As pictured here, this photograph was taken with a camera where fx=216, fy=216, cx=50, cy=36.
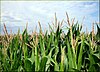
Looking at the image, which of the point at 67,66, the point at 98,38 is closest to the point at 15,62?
the point at 67,66

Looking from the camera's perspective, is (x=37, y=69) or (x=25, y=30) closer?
(x=37, y=69)

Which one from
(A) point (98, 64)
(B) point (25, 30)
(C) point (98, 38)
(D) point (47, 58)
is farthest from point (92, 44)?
(B) point (25, 30)

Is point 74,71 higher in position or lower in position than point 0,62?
higher

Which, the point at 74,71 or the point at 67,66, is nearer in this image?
the point at 74,71

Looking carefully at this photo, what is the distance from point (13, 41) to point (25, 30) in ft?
1.33

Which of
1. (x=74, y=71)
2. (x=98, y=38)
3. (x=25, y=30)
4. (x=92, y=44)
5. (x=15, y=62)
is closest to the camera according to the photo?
(x=74, y=71)

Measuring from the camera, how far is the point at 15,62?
2.40 meters

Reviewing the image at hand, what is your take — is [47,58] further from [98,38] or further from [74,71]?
[98,38]

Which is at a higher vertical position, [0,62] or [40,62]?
[40,62]

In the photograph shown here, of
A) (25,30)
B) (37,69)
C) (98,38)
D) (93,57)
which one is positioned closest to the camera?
(37,69)

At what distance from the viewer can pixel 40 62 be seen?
202 centimetres

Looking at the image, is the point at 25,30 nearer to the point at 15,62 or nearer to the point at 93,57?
the point at 15,62

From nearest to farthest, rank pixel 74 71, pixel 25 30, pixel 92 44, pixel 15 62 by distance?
pixel 74 71 < pixel 15 62 < pixel 92 44 < pixel 25 30

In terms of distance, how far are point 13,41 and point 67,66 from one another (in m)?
1.61
